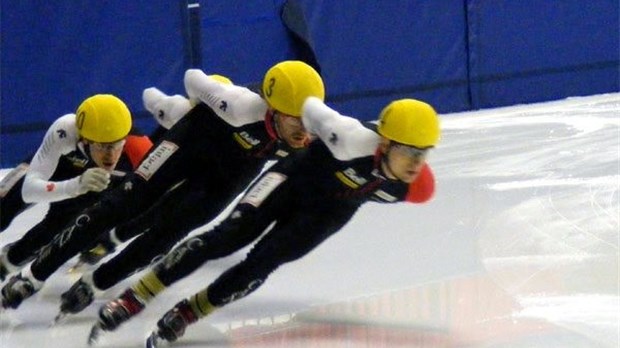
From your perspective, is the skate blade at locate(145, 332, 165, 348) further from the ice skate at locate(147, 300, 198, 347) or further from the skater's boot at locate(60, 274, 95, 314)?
the skater's boot at locate(60, 274, 95, 314)

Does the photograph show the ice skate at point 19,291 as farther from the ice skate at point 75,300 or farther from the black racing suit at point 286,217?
the black racing suit at point 286,217

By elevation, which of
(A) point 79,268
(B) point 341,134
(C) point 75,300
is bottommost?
(A) point 79,268

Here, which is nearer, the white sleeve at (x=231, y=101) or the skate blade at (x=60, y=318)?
the skate blade at (x=60, y=318)

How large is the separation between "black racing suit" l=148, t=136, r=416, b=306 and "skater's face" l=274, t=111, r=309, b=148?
0.58 feet

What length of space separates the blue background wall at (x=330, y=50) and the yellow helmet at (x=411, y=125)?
4.96 metres

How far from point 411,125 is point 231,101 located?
3.18 ft

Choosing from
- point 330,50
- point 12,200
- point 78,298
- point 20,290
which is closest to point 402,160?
point 78,298

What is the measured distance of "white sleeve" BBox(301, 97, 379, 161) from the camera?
13.7 feet

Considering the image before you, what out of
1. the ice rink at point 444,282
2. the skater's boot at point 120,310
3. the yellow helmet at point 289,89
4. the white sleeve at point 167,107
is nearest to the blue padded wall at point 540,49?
the ice rink at point 444,282

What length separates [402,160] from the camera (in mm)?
4047

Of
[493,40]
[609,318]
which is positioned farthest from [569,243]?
[493,40]

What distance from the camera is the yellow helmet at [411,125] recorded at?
4.00m

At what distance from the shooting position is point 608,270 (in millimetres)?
4805

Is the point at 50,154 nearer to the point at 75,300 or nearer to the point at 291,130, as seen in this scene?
the point at 75,300
